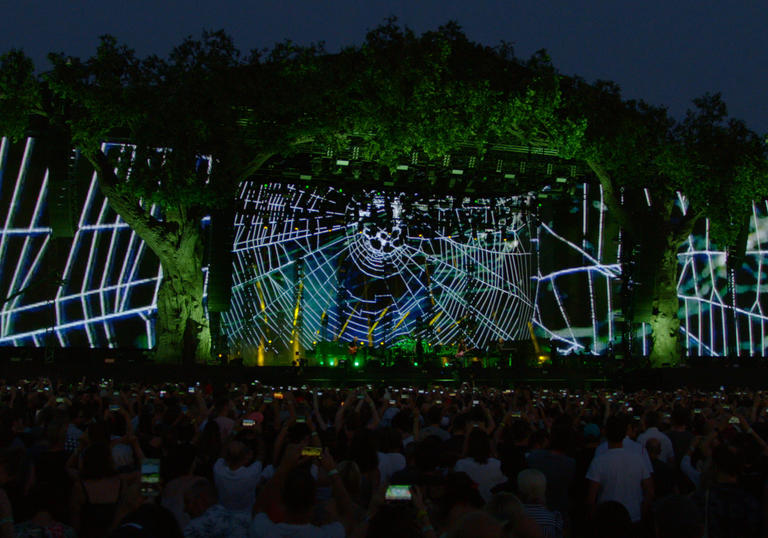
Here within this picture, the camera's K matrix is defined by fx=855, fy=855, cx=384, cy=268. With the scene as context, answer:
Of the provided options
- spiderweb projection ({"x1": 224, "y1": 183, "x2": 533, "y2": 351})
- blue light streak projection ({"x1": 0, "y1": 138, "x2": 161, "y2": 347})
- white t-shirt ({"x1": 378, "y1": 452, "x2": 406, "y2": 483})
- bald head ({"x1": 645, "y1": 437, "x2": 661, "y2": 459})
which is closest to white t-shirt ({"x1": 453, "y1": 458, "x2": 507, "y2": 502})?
white t-shirt ({"x1": 378, "y1": 452, "x2": 406, "y2": 483})

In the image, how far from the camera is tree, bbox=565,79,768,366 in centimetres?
2698

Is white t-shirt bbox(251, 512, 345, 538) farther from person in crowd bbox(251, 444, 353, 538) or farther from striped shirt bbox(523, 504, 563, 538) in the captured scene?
striped shirt bbox(523, 504, 563, 538)

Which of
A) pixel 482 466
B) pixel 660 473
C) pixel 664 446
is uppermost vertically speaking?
pixel 482 466

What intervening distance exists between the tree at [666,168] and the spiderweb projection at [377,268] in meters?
5.79

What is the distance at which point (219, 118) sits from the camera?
2333 cm

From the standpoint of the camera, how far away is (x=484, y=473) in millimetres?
5996

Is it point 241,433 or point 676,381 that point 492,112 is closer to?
point 676,381

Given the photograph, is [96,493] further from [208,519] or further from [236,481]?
[208,519]

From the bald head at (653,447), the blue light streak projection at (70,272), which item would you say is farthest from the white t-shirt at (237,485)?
the blue light streak projection at (70,272)

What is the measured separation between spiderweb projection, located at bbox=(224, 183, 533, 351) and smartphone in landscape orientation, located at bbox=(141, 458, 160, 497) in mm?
24916

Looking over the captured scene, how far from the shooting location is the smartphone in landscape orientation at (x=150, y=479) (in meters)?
4.32

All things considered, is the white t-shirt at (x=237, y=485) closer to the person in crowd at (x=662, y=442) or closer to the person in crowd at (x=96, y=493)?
the person in crowd at (x=96, y=493)

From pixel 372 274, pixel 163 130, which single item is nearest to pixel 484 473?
pixel 163 130

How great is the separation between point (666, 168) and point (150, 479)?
25.5m
